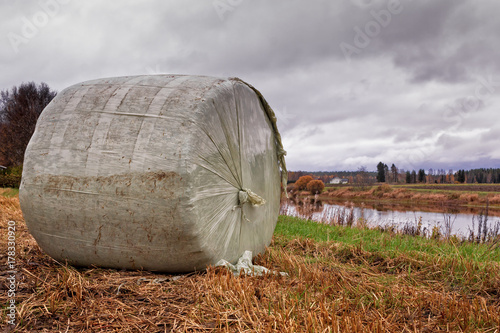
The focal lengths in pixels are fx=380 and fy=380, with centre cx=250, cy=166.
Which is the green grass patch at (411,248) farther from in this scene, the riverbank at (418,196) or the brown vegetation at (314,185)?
the brown vegetation at (314,185)

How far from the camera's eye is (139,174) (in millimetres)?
3002

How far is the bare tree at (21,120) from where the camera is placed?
974 inches

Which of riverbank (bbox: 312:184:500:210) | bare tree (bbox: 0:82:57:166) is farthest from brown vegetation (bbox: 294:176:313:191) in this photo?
bare tree (bbox: 0:82:57:166)

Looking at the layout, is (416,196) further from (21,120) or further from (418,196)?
(21,120)

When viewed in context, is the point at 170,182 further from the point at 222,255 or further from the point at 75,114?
the point at 75,114

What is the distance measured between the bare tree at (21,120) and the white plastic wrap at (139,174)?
78.7ft

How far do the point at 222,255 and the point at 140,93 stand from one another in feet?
5.40

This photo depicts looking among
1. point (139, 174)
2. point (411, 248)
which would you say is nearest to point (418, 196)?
point (411, 248)

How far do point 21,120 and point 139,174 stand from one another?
86.0 feet

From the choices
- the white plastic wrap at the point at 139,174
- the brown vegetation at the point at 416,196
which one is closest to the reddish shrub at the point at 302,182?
the brown vegetation at the point at 416,196

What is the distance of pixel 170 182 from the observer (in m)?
2.92

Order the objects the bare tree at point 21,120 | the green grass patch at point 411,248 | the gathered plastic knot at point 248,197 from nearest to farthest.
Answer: the gathered plastic knot at point 248,197, the green grass patch at point 411,248, the bare tree at point 21,120

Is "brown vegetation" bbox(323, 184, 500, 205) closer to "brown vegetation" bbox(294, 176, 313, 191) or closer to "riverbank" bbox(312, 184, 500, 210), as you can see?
"riverbank" bbox(312, 184, 500, 210)

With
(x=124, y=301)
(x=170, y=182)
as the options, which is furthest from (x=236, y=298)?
(x=170, y=182)
